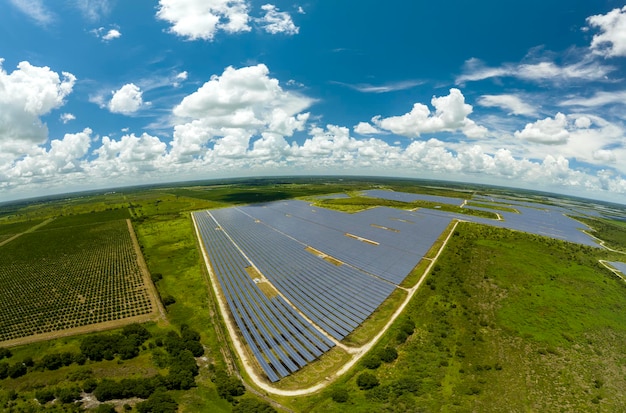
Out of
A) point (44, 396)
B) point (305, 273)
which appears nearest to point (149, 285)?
point (44, 396)

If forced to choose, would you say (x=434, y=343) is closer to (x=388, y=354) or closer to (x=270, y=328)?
(x=388, y=354)

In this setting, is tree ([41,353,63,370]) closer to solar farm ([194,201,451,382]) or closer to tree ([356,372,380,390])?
solar farm ([194,201,451,382])

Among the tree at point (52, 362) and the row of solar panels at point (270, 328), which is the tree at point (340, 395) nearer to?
the row of solar panels at point (270, 328)

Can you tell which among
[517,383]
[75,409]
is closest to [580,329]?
[517,383]

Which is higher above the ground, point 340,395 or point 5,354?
point 340,395

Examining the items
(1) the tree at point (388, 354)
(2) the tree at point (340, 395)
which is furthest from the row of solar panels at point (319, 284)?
(2) the tree at point (340, 395)

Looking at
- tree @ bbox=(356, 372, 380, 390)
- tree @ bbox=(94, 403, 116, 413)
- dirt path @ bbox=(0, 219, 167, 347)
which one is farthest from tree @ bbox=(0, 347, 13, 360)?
tree @ bbox=(356, 372, 380, 390)
